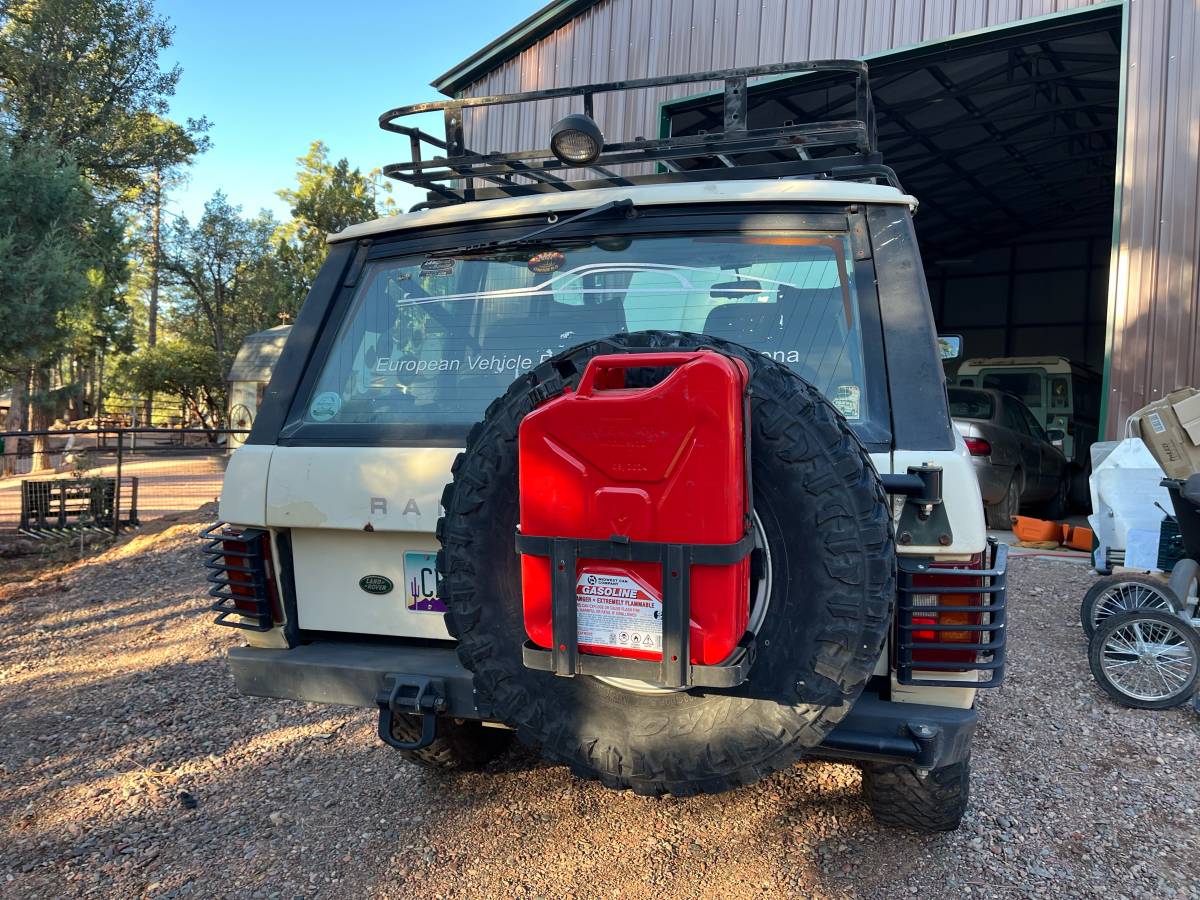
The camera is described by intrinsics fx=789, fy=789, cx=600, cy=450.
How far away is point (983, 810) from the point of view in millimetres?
2957

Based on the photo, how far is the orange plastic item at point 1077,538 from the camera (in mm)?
8203

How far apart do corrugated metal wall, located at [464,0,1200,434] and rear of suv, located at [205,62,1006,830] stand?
650cm

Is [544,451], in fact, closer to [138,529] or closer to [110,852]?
[110,852]

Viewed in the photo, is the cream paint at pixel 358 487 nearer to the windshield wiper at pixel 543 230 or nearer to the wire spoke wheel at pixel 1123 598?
the windshield wiper at pixel 543 230

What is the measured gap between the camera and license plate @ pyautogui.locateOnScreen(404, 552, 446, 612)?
245 cm

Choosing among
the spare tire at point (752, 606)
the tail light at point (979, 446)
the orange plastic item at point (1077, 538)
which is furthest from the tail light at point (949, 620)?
the orange plastic item at point (1077, 538)

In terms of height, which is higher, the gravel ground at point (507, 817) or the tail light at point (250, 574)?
the tail light at point (250, 574)

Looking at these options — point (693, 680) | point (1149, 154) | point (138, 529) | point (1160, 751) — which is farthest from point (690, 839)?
point (138, 529)

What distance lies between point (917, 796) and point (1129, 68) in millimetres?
8470

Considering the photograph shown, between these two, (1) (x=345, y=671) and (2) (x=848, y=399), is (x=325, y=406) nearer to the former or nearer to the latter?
(1) (x=345, y=671)

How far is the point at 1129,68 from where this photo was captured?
25.9 ft

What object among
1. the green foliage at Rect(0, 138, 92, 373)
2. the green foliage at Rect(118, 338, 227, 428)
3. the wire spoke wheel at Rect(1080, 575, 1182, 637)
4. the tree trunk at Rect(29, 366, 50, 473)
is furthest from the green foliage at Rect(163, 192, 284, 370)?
the wire spoke wheel at Rect(1080, 575, 1182, 637)

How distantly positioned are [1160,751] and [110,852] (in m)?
4.36

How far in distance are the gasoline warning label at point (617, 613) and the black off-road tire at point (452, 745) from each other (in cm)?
130
